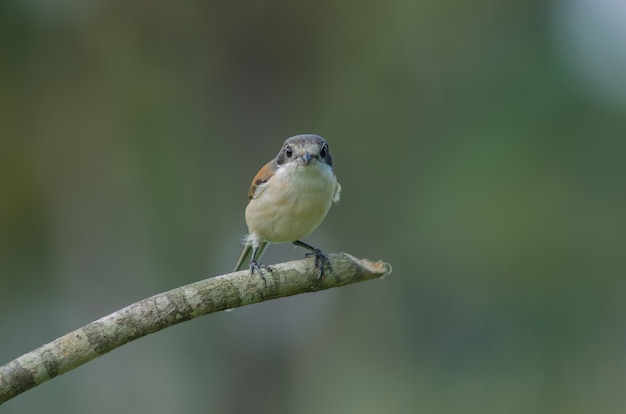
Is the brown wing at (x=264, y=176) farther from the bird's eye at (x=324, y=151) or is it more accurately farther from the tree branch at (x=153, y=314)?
the tree branch at (x=153, y=314)

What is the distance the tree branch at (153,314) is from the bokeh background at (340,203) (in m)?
6.32

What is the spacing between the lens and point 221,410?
10.1m

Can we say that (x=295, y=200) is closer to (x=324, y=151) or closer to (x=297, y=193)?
(x=297, y=193)

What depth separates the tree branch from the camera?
98.3 inches

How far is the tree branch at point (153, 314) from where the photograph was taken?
8.20 ft

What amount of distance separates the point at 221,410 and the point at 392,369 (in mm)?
4866

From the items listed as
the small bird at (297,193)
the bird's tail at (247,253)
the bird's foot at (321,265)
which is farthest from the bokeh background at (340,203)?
the bird's foot at (321,265)

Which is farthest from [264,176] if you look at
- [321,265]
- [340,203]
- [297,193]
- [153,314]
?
[340,203]

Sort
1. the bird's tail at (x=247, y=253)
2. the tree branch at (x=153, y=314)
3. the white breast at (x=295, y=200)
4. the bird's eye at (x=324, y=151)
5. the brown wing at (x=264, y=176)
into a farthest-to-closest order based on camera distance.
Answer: the bird's tail at (x=247, y=253)
the brown wing at (x=264, y=176)
the bird's eye at (x=324, y=151)
the white breast at (x=295, y=200)
the tree branch at (x=153, y=314)

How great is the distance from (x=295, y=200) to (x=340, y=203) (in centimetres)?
810

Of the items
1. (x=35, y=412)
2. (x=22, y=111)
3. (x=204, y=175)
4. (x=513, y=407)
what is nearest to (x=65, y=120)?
(x=22, y=111)

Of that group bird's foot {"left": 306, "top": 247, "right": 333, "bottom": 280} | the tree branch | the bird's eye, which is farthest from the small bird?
the tree branch

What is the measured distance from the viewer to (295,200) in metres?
4.37

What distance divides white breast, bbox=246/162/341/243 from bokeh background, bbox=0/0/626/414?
508cm
